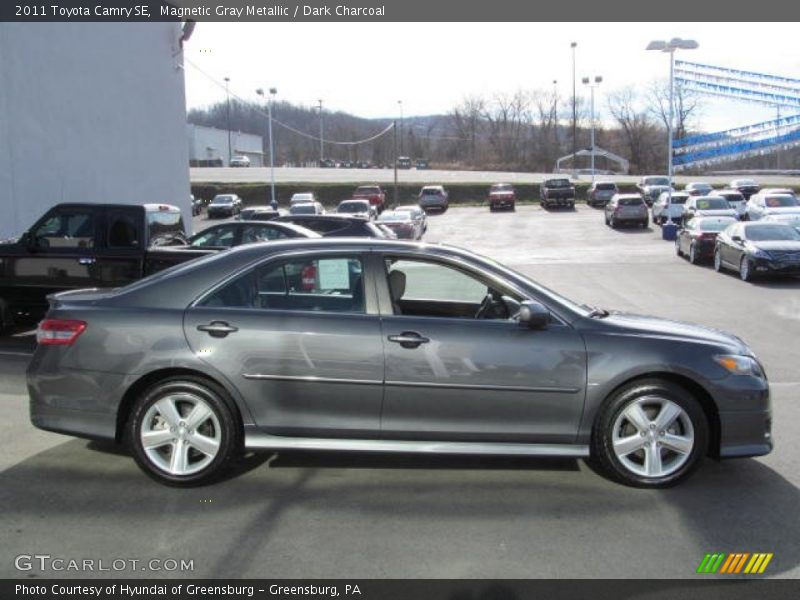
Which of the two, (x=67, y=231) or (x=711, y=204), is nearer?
(x=67, y=231)

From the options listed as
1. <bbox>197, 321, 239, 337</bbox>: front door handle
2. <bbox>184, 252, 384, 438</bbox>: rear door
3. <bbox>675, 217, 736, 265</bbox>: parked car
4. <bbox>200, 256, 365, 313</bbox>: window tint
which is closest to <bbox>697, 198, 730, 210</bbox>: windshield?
<bbox>675, 217, 736, 265</bbox>: parked car

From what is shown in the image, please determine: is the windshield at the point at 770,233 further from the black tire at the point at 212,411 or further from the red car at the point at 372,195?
the red car at the point at 372,195

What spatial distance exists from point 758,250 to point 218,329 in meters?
15.6

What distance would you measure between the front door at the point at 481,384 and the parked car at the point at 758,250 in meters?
14.3

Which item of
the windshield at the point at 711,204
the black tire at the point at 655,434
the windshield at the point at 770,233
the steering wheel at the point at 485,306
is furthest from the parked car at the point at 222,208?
the black tire at the point at 655,434

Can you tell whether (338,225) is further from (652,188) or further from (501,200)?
(652,188)

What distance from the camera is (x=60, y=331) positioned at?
16.3ft

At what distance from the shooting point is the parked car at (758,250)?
676 inches

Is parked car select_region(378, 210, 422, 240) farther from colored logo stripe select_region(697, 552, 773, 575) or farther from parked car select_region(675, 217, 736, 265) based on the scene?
colored logo stripe select_region(697, 552, 773, 575)

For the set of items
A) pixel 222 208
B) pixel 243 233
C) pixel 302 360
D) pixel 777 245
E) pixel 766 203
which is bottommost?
pixel 302 360

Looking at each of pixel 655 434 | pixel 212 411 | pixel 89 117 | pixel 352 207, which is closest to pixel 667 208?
pixel 352 207

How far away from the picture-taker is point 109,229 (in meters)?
9.95

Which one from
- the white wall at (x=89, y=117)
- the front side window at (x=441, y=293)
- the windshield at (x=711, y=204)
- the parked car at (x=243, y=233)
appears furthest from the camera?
the windshield at (x=711, y=204)

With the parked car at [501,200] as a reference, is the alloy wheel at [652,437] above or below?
below
